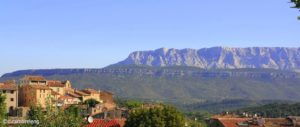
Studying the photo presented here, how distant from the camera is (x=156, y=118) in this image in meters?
71.8

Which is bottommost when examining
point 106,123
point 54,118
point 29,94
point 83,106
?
point 106,123

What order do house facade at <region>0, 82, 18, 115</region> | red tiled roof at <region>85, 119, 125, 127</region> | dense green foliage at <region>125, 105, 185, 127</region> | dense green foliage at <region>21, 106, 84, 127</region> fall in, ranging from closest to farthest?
dense green foliage at <region>21, 106, 84, 127</region> → dense green foliage at <region>125, 105, 185, 127</region> → red tiled roof at <region>85, 119, 125, 127</region> → house facade at <region>0, 82, 18, 115</region>

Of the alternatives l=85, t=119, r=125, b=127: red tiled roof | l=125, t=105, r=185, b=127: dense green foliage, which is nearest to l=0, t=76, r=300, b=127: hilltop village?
l=85, t=119, r=125, b=127: red tiled roof

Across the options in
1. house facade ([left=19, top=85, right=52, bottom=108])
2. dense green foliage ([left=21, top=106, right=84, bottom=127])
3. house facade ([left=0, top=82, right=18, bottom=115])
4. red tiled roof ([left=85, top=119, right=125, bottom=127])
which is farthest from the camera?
house facade ([left=19, top=85, right=52, bottom=108])

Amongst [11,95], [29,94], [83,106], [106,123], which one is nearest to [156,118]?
[106,123]

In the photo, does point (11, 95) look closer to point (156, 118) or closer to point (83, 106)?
point (83, 106)

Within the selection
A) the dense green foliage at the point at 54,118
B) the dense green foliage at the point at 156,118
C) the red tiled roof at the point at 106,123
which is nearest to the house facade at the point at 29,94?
the red tiled roof at the point at 106,123

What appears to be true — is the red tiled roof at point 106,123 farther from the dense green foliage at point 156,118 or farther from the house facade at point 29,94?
the house facade at point 29,94

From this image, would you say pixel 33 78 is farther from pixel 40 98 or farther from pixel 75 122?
pixel 75 122

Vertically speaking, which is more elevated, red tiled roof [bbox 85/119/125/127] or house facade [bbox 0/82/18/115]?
house facade [bbox 0/82/18/115]

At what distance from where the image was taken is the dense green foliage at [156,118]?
7175cm

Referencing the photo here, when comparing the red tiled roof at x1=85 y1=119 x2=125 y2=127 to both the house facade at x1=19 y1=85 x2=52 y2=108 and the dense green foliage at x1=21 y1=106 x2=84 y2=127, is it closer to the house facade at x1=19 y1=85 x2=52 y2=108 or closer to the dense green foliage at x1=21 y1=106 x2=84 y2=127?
the house facade at x1=19 y1=85 x2=52 y2=108

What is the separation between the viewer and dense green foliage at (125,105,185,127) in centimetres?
7175

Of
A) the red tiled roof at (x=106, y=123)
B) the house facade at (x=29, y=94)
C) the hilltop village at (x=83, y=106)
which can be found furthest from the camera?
the house facade at (x=29, y=94)
